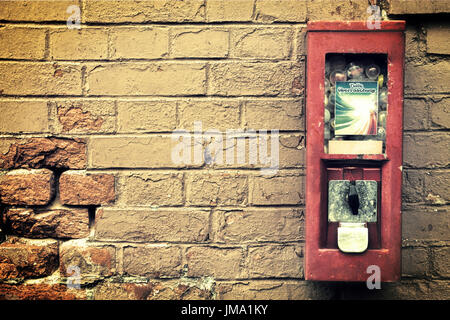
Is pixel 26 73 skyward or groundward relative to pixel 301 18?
groundward

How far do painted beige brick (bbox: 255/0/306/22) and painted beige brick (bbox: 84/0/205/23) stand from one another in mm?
229

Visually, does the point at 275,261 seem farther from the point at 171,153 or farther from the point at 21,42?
the point at 21,42

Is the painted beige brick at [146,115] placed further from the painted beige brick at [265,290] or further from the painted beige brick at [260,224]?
the painted beige brick at [265,290]

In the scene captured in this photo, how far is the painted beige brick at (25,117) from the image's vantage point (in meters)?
1.28

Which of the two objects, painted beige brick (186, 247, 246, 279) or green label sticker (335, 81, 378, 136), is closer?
green label sticker (335, 81, 378, 136)

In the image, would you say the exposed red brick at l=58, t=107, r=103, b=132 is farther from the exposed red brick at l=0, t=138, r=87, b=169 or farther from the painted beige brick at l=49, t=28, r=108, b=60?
the painted beige brick at l=49, t=28, r=108, b=60

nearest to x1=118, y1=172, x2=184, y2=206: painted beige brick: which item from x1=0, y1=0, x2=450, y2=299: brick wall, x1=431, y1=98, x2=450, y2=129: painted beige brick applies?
x1=0, y1=0, x2=450, y2=299: brick wall

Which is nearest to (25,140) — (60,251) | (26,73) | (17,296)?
(26,73)

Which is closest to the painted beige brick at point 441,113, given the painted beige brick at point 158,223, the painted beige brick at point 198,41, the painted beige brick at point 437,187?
the painted beige brick at point 437,187

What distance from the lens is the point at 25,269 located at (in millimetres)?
1305

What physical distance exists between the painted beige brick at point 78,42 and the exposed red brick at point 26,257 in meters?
0.76

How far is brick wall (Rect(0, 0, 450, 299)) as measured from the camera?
1271 mm

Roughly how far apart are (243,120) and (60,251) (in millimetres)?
901

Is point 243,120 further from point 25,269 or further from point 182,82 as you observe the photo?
point 25,269
